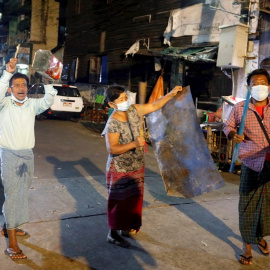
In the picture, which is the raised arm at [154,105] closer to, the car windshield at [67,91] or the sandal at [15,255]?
the sandal at [15,255]

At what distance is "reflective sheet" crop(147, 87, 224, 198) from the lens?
14.8 ft

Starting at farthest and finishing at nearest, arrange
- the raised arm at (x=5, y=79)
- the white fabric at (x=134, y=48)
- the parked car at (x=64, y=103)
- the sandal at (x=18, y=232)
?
the parked car at (x=64, y=103), the white fabric at (x=134, y=48), the sandal at (x=18, y=232), the raised arm at (x=5, y=79)

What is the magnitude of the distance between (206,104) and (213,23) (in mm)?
2886

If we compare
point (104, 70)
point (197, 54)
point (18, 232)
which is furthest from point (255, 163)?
point (104, 70)

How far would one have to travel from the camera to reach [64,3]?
2780 cm

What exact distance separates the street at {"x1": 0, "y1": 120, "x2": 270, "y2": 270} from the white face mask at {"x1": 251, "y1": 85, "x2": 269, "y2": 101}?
5.97ft

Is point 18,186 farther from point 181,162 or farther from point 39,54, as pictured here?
point 181,162

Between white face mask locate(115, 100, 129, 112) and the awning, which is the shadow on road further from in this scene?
the awning

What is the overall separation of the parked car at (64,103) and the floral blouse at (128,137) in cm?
1296

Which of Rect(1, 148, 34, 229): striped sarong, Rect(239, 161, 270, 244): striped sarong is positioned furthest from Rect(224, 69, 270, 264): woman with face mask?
Rect(1, 148, 34, 229): striped sarong

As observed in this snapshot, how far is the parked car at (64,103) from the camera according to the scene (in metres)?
16.7

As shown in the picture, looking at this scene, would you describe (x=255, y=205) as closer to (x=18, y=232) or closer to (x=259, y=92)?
(x=259, y=92)

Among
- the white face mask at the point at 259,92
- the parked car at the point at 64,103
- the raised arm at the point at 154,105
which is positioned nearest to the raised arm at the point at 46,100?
the raised arm at the point at 154,105

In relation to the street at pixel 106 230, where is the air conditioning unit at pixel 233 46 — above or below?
above
